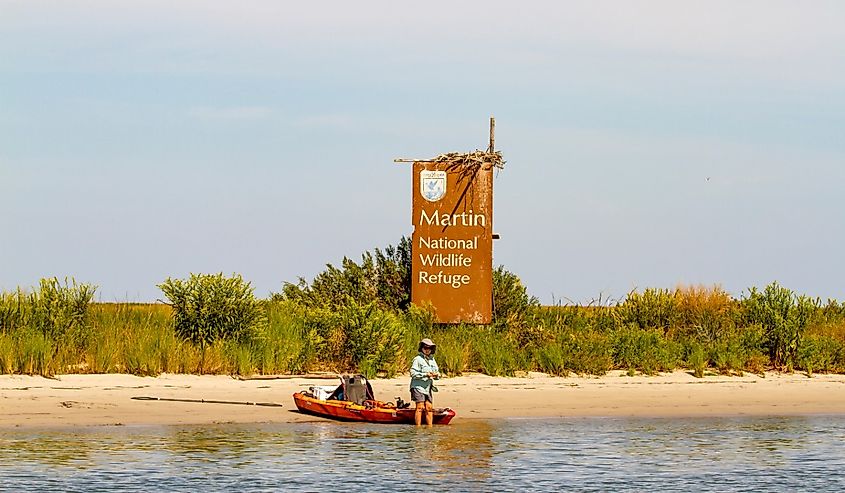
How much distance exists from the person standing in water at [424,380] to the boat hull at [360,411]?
108mm

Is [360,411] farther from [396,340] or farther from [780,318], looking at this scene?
[780,318]

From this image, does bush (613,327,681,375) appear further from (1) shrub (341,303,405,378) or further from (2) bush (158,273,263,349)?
(2) bush (158,273,263,349)

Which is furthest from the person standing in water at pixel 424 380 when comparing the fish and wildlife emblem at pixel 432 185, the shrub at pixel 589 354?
the fish and wildlife emblem at pixel 432 185

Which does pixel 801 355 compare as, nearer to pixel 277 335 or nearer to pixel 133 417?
pixel 277 335

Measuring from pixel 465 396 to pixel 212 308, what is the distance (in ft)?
16.1

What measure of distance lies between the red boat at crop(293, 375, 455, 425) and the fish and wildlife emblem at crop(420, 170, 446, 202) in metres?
7.28

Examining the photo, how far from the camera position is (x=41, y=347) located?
21422 millimetres

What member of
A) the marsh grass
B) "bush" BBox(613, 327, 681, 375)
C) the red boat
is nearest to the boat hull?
the red boat

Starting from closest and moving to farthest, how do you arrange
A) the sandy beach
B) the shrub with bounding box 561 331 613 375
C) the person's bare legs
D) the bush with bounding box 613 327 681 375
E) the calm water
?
the calm water, the person's bare legs, the sandy beach, the shrub with bounding box 561 331 613 375, the bush with bounding box 613 327 681 375

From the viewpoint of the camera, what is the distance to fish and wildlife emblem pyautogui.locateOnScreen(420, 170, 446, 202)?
1038 inches

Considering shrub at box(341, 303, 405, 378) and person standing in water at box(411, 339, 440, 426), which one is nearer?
person standing in water at box(411, 339, 440, 426)

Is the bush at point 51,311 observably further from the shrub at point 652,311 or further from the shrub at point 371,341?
the shrub at point 652,311

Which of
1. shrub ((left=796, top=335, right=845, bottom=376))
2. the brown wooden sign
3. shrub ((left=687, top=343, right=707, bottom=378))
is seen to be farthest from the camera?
the brown wooden sign

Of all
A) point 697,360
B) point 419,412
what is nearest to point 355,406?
point 419,412
